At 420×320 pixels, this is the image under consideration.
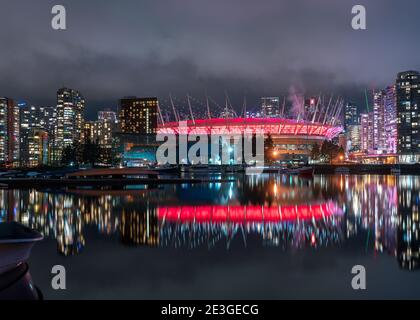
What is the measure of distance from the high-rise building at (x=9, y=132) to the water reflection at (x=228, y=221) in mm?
169799

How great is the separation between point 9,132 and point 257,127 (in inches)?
4736

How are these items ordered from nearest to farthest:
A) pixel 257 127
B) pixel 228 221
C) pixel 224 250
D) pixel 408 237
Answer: pixel 224 250, pixel 408 237, pixel 228 221, pixel 257 127

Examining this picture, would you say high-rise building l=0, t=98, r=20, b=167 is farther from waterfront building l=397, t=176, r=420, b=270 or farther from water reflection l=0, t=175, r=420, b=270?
waterfront building l=397, t=176, r=420, b=270

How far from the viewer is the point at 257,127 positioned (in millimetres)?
131250

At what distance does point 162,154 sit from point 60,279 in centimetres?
13086

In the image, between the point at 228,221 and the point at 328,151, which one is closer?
the point at 228,221

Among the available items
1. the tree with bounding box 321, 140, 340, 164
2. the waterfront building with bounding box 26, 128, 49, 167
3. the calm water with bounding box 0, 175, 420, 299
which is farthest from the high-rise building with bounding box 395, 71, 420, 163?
the calm water with bounding box 0, 175, 420, 299

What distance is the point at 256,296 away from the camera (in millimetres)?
9758

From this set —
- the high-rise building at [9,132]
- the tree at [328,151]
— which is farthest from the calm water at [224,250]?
the high-rise building at [9,132]

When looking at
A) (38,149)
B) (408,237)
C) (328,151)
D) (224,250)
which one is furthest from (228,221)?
(38,149)

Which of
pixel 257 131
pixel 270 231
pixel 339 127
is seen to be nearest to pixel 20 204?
pixel 270 231

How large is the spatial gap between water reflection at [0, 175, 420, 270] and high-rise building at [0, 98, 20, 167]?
16980 cm

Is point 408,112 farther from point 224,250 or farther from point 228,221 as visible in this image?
point 224,250
